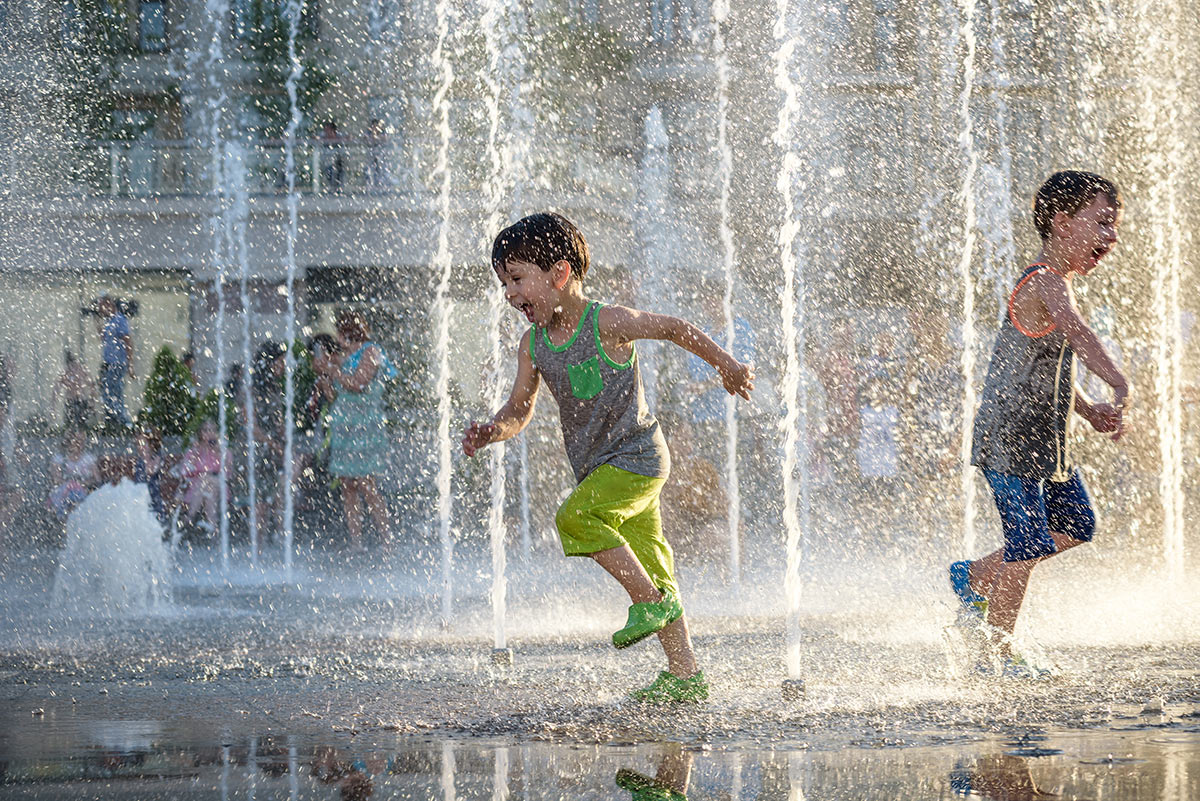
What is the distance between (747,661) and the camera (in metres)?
4.57

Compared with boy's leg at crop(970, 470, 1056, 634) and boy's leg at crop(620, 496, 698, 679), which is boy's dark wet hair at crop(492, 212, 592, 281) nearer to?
boy's leg at crop(620, 496, 698, 679)

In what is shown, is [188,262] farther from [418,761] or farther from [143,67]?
[418,761]

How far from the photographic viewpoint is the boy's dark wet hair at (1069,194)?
13.8ft

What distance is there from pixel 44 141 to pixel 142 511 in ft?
47.6

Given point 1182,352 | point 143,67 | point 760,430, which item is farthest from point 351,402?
point 143,67

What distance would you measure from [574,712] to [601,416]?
74 centimetres

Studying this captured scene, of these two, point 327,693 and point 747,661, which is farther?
point 747,661

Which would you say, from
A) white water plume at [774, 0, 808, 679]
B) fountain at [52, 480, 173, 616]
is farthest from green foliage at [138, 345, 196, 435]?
white water plume at [774, 0, 808, 679]

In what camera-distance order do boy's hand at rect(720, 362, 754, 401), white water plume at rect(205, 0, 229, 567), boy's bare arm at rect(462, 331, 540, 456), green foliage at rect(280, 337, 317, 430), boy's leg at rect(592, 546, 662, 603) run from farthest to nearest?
white water plume at rect(205, 0, 229, 567)
green foliage at rect(280, 337, 317, 430)
boy's bare arm at rect(462, 331, 540, 456)
boy's leg at rect(592, 546, 662, 603)
boy's hand at rect(720, 362, 754, 401)

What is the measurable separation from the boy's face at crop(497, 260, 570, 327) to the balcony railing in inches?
542

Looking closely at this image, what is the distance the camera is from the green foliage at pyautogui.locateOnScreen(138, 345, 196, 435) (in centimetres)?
1063

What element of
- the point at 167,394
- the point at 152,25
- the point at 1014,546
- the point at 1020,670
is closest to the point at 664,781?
the point at 1020,670

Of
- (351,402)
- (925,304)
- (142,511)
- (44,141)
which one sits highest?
(44,141)

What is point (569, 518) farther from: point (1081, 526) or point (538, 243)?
point (1081, 526)
